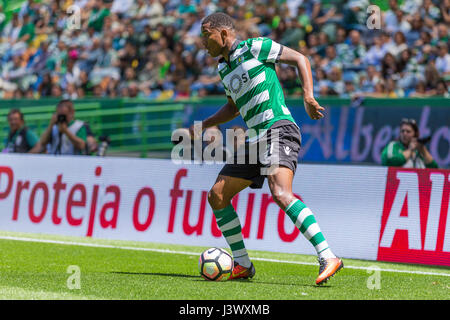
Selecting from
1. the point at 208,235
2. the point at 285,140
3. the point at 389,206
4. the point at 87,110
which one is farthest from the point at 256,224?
the point at 87,110

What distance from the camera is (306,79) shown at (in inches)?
286

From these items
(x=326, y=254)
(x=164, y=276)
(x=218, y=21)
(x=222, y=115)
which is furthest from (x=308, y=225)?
(x=218, y=21)

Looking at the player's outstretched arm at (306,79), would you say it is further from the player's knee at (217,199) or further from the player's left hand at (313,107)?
the player's knee at (217,199)

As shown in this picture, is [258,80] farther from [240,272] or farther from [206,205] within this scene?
[206,205]

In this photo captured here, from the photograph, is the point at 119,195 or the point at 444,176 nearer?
the point at 444,176

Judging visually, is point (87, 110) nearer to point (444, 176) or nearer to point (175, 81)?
point (175, 81)

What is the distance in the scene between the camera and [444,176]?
9820 millimetres

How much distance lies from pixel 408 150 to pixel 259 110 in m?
5.31

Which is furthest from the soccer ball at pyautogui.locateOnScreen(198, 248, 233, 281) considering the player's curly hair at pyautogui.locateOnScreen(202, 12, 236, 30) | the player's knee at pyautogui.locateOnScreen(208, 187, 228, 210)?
the player's curly hair at pyautogui.locateOnScreen(202, 12, 236, 30)

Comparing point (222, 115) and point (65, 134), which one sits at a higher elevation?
point (222, 115)

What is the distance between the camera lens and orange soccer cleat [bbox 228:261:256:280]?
786 centimetres

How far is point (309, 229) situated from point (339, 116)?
9.31 meters

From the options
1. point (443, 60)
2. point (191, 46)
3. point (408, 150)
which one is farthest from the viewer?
point (191, 46)

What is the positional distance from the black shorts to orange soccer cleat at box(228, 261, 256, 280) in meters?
0.78
